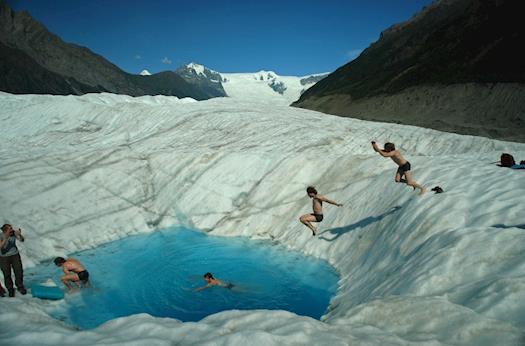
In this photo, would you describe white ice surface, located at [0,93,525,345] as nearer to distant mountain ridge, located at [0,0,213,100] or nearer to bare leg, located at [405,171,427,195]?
bare leg, located at [405,171,427,195]

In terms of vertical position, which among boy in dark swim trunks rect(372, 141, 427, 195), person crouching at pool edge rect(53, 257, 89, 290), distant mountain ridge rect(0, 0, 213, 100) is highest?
distant mountain ridge rect(0, 0, 213, 100)

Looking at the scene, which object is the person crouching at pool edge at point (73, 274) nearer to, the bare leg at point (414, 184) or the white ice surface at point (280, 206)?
the white ice surface at point (280, 206)

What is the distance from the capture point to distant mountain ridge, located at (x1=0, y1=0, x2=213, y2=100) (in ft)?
292

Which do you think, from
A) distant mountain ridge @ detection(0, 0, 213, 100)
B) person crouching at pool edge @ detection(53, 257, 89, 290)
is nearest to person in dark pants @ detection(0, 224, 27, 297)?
person crouching at pool edge @ detection(53, 257, 89, 290)

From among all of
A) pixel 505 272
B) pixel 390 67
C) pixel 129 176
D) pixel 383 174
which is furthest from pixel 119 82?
pixel 505 272

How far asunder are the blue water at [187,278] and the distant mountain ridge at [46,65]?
85.1 m

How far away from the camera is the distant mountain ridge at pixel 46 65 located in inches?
3499

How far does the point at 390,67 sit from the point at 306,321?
77.8 metres

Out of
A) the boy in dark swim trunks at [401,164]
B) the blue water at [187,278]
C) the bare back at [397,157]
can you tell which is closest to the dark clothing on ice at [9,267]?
the blue water at [187,278]

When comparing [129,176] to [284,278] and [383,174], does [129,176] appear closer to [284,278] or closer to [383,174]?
[284,278]

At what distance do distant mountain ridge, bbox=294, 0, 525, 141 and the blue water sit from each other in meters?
28.0

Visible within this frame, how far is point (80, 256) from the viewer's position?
1571cm

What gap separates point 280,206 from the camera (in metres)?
18.0

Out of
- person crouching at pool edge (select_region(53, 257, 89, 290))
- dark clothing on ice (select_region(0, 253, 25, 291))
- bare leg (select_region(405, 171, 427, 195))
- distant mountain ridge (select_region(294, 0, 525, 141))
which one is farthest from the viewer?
distant mountain ridge (select_region(294, 0, 525, 141))
